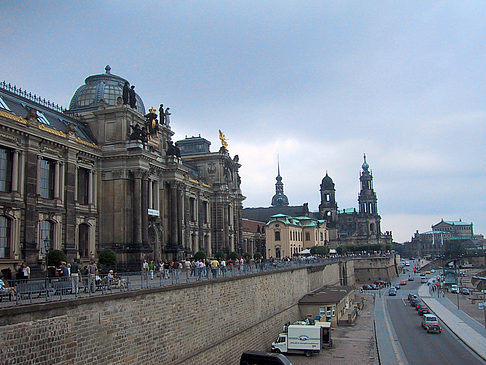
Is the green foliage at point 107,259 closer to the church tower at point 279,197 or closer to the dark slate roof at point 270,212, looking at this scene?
the dark slate roof at point 270,212

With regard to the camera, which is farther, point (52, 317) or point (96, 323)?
point (96, 323)

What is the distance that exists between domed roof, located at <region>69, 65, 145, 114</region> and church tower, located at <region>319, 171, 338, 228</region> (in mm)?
101883

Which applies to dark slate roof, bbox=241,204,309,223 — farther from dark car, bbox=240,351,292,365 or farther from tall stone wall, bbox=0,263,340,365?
dark car, bbox=240,351,292,365

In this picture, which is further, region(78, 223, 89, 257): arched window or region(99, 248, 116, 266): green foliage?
region(78, 223, 89, 257): arched window

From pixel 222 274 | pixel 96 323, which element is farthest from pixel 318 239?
pixel 96 323

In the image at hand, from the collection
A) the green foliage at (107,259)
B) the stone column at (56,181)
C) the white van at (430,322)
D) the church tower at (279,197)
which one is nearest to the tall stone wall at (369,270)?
the church tower at (279,197)

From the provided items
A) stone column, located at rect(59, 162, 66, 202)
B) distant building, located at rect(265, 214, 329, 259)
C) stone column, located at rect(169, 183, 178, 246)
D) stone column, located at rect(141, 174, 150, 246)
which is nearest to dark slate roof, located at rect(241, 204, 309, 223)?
distant building, located at rect(265, 214, 329, 259)

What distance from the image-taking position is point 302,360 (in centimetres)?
3809

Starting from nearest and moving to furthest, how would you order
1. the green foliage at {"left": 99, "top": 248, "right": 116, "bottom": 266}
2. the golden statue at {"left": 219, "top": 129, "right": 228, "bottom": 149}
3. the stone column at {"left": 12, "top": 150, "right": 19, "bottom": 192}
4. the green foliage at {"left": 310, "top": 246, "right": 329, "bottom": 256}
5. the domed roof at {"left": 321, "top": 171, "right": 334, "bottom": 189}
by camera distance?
the stone column at {"left": 12, "top": 150, "right": 19, "bottom": 192} → the green foliage at {"left": 99, "top": 248, "right": 116, "bottom": 266} → the golden statue at {"left": 219, "top": 129, "right": 228, "bottom": 149} → the green foliage at {"left": 310, "top": 246, "right": 329, "bottom": 256} → the domed roof at {"left": 321, "top": 171, "right": 334, "bottom": 189}

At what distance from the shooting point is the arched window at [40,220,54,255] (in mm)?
37188

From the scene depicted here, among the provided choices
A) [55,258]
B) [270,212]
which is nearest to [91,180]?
A: [55,258]

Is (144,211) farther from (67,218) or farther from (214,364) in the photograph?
(214,364)

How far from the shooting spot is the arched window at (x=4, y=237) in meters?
33.8

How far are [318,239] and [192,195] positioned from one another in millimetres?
65360
